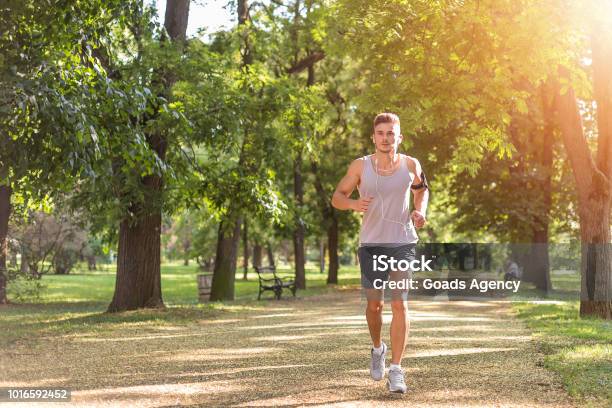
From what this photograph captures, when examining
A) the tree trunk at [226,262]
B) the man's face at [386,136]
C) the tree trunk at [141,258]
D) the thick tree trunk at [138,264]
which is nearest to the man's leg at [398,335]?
the man's face at [386,136]

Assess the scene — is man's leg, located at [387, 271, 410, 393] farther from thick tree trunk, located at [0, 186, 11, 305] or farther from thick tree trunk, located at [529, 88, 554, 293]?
thick tree trunk, located at [529, 88, 554, 293]

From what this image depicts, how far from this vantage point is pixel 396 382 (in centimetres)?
603

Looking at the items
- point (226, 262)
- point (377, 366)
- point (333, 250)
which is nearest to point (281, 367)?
point (377, 366)

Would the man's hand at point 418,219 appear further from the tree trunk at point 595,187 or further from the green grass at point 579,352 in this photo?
the tree trunk at point 595,187

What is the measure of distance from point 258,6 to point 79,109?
56.5 feet

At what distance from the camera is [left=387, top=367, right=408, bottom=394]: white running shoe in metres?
6.03

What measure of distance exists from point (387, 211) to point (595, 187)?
1023 centimetres

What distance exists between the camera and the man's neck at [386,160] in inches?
239

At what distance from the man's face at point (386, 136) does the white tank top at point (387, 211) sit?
0.69 ft

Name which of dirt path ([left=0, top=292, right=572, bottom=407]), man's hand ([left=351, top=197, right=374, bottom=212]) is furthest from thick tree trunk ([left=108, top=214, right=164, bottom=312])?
man's hand ([left=351, top=197, right=374, bottom=212])

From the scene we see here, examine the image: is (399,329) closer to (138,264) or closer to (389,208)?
(389,208)

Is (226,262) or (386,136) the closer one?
(386,136)

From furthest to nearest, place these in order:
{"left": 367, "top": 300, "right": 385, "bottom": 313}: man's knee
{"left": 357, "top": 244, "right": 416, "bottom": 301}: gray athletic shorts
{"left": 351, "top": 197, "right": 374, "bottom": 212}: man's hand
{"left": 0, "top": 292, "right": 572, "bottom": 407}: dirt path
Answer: {"left": 367, "top": 300, "right": 385, "bottom": 313}: man's knee → {"left": 0, "top": 292, "right": 572, "bottom": 407}: dirt path → {"left": 357, "top": 244, "right": 416, "bottom": 301}: gray athletic shorts → {"left": 351, "top": 197, "right": 374, "bottom": 212}: man's hand

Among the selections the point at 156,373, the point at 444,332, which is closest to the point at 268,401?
the point at 156,373
